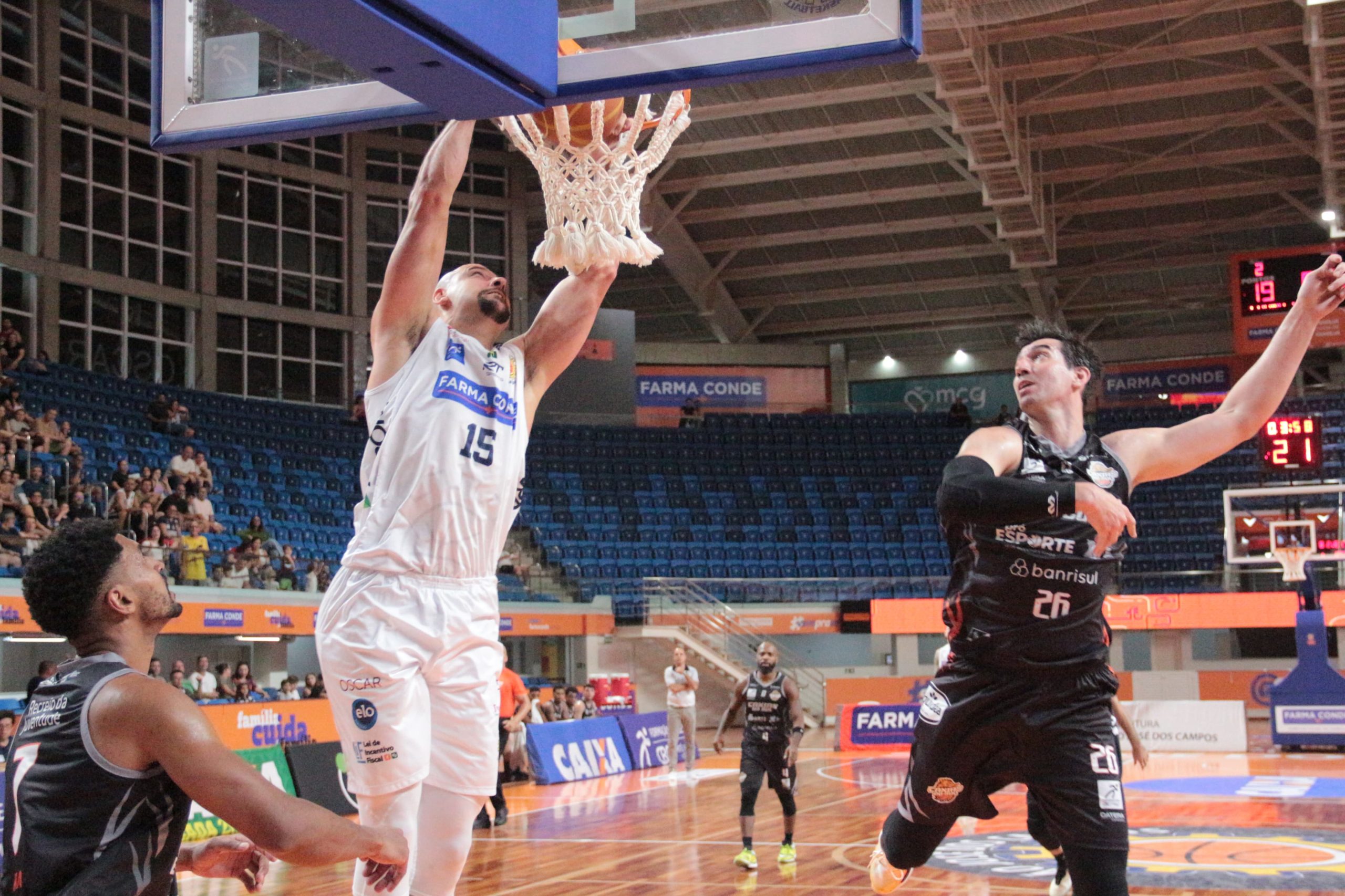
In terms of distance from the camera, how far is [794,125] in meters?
27.3

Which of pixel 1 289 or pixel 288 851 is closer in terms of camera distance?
pixel 288 851

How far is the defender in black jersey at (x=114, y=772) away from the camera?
2682 mm

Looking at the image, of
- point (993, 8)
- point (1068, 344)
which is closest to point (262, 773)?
point (1068, 344)

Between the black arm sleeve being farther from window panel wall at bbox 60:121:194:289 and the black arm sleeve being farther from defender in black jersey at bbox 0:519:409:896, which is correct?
window panel wall at bbox 60:121:194:289

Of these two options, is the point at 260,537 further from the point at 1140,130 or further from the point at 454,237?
the point at 1140,130

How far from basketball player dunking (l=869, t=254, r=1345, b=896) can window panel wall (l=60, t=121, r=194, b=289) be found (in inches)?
909

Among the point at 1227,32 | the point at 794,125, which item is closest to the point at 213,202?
the point at 794,125

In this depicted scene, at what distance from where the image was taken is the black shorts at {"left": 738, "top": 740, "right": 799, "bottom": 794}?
11.0 meters

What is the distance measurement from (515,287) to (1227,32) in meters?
15.1

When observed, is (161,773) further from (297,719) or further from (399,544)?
(297,719)

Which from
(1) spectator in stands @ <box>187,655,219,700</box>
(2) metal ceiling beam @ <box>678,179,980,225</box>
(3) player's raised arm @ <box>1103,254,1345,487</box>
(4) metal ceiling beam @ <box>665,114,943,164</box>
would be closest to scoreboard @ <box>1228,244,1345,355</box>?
(2) metal ceiling beam @ <box>678,179,980,225</box>

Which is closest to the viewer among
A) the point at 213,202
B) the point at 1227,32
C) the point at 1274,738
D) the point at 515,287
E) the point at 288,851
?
the point at 288,851

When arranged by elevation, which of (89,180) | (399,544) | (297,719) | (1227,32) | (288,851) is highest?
(1227,32)

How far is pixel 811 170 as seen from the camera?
29.2 metres
